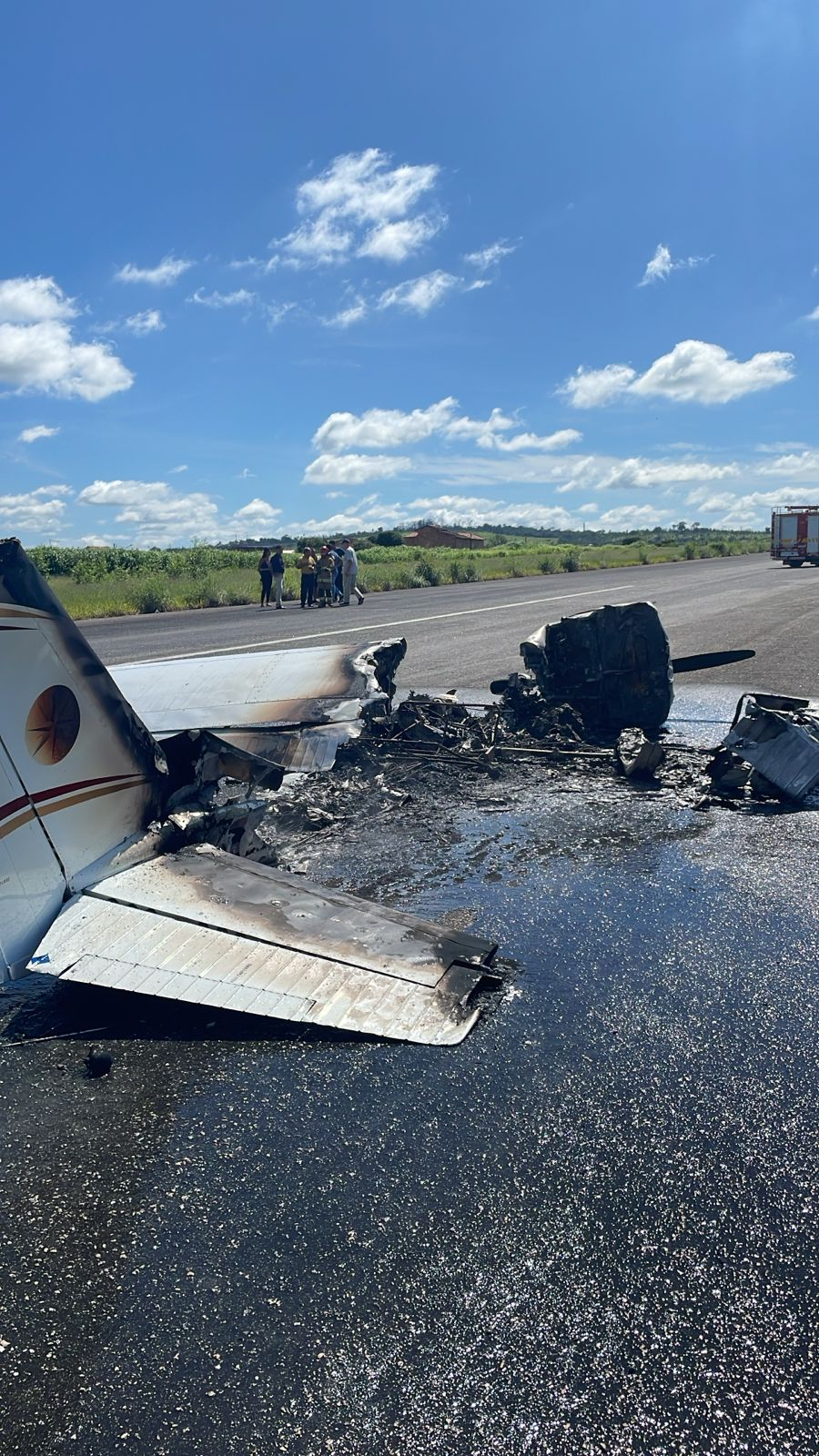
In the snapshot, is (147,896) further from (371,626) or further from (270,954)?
(371,626)

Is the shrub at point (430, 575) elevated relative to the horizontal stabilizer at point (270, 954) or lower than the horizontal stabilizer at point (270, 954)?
elevated

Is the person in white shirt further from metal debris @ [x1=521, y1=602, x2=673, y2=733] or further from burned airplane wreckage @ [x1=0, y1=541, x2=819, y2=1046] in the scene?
burned airplane wreckage @ [x1=0, y1=541, x2=819, y2=1046]

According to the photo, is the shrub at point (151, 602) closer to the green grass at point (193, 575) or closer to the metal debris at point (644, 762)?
the green grass at point (193, 575)

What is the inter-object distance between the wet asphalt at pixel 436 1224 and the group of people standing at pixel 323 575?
81.3 feet

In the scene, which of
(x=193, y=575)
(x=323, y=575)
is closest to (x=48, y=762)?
(x=323, y=575)

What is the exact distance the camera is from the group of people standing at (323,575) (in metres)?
28.2

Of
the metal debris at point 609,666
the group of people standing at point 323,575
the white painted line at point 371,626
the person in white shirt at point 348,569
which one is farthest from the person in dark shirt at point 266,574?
the metal debris at point 609,666

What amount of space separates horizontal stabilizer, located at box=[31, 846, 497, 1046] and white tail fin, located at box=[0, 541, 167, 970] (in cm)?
15

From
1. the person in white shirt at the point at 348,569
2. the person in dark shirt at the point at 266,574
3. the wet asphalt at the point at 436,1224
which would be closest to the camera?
the wet asphalt at the point at 436,1224

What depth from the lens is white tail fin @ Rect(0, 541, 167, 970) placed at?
11.1ft

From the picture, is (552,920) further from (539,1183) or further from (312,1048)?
(539,1183)

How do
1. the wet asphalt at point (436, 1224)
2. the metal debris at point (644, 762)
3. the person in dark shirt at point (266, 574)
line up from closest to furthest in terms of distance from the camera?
the wet asphalt at point (436, 1224)
the metal debris at point (644, 762)
the person in dark shirt at point (266, 574)

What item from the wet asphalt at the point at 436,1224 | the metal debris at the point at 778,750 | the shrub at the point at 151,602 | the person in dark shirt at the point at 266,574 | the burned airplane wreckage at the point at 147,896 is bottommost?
the wet asphalt at the point at 436,1224

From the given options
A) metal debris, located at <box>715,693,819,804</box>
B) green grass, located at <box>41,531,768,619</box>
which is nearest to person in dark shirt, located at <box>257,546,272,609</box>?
green grass, located at <box>41,531,768,619</box>
